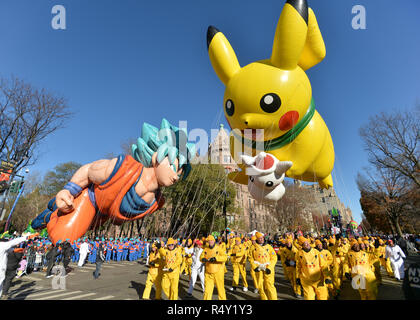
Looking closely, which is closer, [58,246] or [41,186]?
[58,246]

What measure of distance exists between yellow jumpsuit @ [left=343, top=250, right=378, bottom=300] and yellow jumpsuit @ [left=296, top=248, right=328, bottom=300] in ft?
3.24

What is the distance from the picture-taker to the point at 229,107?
5.43 m

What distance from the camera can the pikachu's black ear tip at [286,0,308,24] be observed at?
4465mm

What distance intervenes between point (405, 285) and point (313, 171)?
3237 mm

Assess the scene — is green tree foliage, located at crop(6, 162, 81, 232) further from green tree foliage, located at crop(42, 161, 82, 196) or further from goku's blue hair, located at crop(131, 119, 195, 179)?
goku's blue hair, located at crop(131, 119, 195, 179)

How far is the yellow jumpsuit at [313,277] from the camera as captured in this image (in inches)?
197

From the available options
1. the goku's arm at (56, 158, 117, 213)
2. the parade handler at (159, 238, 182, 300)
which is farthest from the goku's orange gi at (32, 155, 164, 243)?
the parade handler at (159, 238, 182, 300)

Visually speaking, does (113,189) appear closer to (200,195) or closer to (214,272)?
(214,272)

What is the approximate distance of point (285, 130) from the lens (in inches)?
211

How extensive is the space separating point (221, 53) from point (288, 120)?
2.49 meters

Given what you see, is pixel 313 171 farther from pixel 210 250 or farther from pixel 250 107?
pixel 210 250

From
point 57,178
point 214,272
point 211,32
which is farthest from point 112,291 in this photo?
point 57,178

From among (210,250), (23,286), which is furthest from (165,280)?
(23,286)

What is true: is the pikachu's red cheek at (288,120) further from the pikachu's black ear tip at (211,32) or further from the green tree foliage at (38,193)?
the green tree foliage at (38,193)
